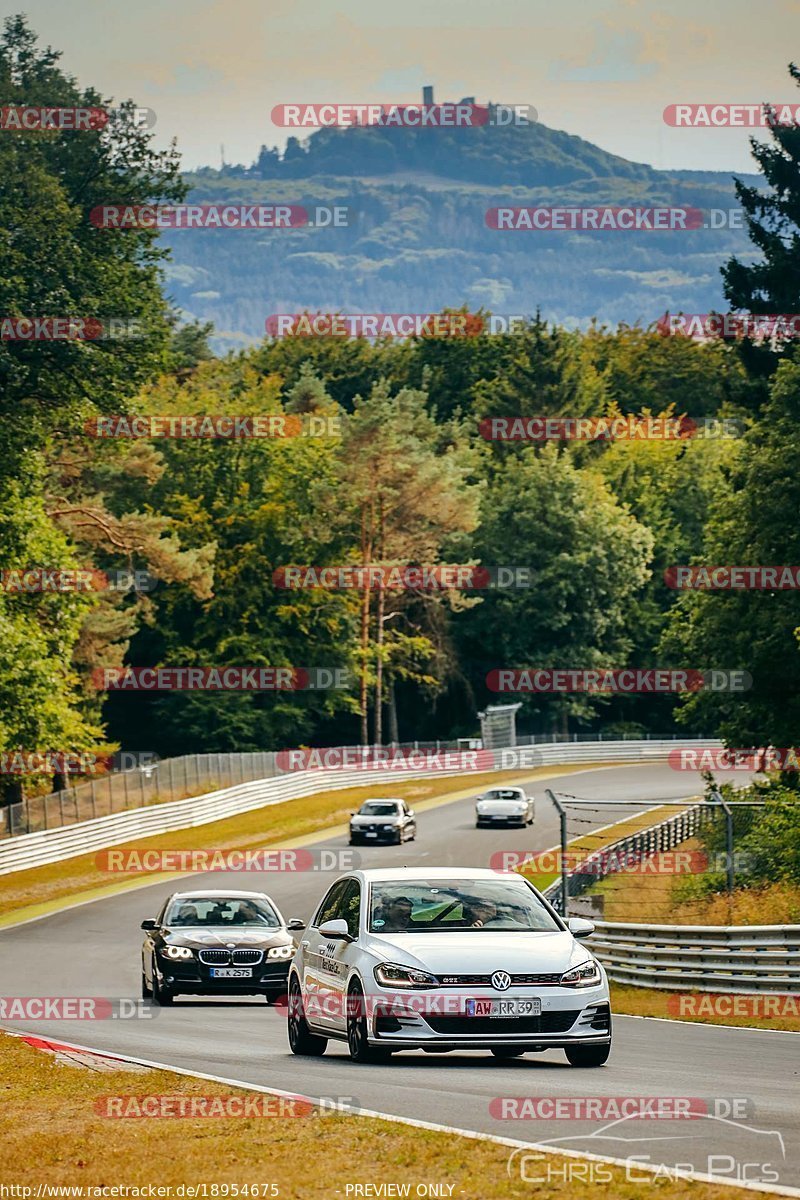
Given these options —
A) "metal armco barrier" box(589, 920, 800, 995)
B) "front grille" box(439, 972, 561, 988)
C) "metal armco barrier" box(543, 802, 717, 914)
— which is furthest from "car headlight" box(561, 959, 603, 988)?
"metal armco barrier" box(543, 802, 717, 914)

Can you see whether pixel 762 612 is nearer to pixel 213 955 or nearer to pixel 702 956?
pixel 702 956

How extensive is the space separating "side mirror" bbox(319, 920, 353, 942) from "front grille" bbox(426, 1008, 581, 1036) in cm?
133

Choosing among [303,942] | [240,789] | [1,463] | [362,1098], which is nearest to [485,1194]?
[362,1098]

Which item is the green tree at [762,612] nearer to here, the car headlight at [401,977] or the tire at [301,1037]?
the tire at [301,1037]

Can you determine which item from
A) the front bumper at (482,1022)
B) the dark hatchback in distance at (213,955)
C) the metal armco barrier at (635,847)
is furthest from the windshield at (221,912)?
the front bumper at (482,1022)

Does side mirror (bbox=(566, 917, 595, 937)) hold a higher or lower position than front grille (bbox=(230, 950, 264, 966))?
higher

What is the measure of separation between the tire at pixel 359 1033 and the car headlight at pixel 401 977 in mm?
277

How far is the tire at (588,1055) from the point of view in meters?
13.1

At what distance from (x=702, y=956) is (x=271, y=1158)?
47.7 ft

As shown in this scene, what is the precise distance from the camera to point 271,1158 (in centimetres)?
920

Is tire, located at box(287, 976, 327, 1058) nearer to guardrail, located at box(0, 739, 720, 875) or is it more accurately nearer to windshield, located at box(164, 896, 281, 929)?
windshield, located at box(164, 896, 281, 929)

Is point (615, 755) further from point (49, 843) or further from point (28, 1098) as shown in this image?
point (28, 1098)

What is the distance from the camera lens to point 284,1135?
9.91 meters

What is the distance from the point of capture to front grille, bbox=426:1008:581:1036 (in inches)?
501
